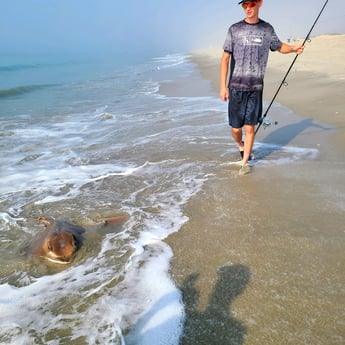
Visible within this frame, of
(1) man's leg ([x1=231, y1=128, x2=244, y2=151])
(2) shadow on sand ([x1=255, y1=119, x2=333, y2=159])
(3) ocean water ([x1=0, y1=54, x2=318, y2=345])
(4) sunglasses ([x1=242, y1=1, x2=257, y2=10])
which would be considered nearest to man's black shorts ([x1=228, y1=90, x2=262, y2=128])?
(1) man's leg ([x1=231, y1=128, x2=244, y2=151])

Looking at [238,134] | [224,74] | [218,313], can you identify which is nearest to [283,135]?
Answer: [238,134]

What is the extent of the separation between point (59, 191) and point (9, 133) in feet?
15.5

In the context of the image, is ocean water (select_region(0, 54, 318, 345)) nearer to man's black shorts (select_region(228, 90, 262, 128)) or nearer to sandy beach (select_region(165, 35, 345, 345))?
sandy beach (select_region(165, 35, 345, 345))

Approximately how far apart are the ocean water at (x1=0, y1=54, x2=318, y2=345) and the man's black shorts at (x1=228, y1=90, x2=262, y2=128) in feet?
2.35

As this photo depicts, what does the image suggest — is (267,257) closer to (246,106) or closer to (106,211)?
(106,211)

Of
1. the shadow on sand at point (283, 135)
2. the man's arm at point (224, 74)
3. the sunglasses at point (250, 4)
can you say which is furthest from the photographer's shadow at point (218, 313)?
the sunglasses at point (250, 4)

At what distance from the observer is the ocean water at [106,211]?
2064 millimetres

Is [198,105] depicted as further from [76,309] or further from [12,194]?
[76,309]

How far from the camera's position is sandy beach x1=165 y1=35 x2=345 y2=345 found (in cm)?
192

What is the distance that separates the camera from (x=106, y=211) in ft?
11.6

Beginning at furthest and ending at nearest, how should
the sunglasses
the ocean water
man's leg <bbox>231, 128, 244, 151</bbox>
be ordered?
man's leg <bbox>231, 128, 244, 151</bbox>
the sunglasses
the ocean water

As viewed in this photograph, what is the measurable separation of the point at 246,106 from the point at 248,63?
56 centimetres

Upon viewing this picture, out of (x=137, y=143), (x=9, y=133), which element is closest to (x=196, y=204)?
(x=137, y=143)

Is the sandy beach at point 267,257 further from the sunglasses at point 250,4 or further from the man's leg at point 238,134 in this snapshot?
the sunglasses at point 250,4
